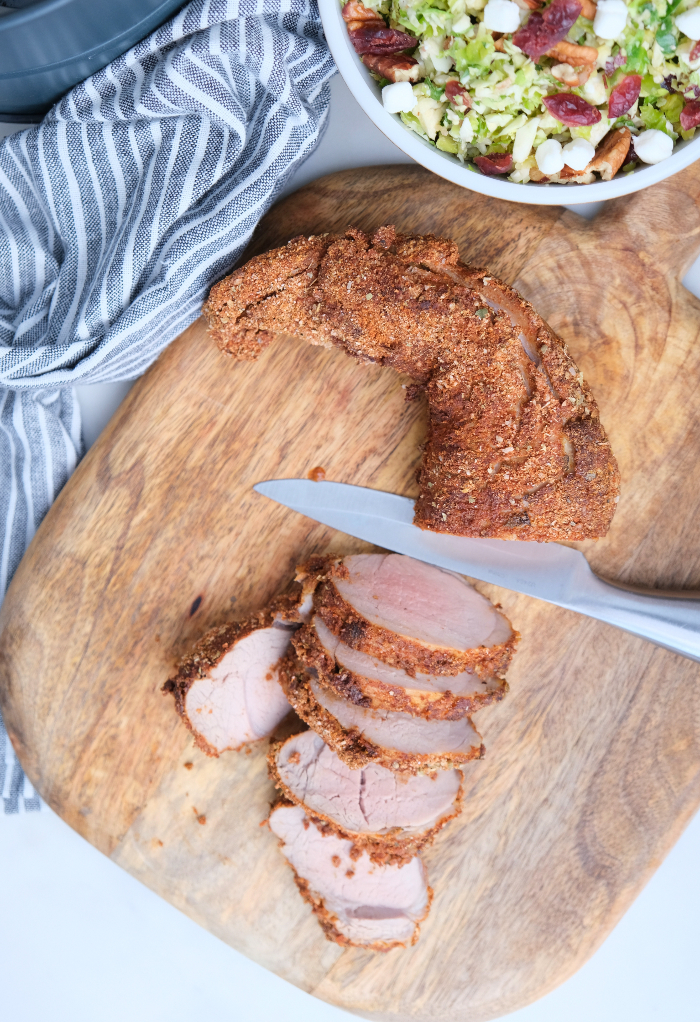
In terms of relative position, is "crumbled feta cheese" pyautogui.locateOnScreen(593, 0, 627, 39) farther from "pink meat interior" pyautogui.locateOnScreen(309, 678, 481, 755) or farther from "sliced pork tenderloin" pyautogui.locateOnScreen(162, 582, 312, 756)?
"pink meat interior" pyautogui.locateOnScreen(309, 678, 481, 755)

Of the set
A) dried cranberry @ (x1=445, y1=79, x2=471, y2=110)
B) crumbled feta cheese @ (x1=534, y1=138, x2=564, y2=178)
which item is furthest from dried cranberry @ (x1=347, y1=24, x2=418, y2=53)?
crumbled feta cheese @ (x1=534, y1=138, x2=564, y2=178)

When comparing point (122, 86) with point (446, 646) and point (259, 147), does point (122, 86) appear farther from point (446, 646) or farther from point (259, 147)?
→ point (446, 646)

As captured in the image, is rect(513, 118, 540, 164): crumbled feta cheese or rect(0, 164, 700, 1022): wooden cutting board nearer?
rect(513, 118, 540, 164): crumbled feta cheese

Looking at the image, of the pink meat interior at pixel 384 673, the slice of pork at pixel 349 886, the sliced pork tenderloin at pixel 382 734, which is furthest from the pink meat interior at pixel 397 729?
the slice of pork at pixel 349 886

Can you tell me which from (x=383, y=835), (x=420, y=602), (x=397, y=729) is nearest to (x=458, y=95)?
(x=420, y=602)

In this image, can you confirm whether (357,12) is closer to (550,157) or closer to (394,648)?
(550,157)

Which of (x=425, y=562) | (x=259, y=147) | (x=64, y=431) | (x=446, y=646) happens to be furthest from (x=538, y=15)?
(x=64, y=431)
